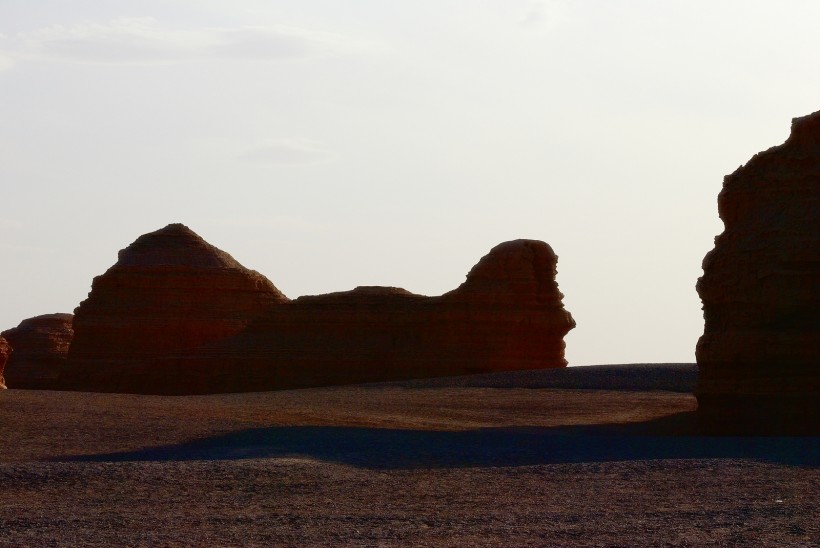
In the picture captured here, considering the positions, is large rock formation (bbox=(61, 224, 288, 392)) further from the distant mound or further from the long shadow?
the long shadow

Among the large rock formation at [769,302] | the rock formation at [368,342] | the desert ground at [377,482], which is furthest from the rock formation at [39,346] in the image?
the large rock formation at [769,302]

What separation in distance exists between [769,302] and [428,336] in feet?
84.9

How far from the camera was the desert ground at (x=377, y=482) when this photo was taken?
34.0 ft

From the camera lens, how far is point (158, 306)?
52625 mm

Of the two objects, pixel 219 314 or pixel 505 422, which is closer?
pixel 505 422

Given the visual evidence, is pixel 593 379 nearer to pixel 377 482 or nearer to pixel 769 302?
pixel 769 302

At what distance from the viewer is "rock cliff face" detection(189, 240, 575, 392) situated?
44.5 metres

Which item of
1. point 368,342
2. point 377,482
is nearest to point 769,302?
point 377,482

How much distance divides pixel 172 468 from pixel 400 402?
1475 cm

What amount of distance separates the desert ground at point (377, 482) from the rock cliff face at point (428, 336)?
69.3 ft

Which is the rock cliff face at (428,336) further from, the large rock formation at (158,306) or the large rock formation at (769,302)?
the large rock formation at (769,302)

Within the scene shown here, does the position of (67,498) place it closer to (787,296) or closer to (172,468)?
(172,468)

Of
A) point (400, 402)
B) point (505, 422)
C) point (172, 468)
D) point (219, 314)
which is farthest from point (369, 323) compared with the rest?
point (172, 468)

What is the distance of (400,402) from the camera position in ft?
93.4
